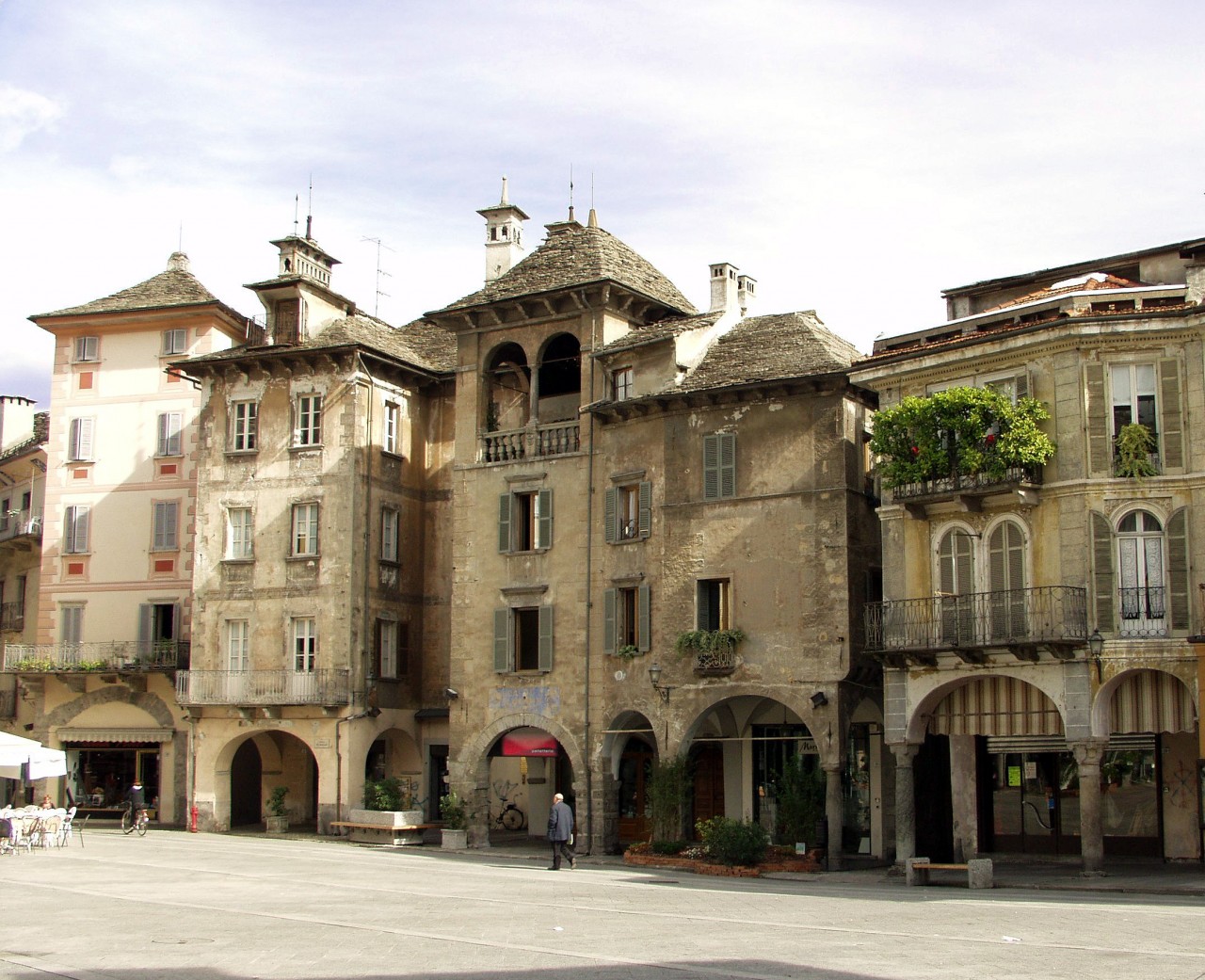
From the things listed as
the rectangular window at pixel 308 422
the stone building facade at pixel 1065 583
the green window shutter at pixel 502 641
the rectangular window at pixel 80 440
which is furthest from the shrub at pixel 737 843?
the rectangular window at pixel 80 440

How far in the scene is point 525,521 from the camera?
41.3m

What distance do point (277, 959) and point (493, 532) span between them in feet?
76.7

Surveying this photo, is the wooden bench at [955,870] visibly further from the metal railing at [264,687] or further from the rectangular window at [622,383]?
the metal railing at [264,687]

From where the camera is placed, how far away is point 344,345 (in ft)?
145

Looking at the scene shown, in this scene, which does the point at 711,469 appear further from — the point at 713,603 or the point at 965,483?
the point at 965,483

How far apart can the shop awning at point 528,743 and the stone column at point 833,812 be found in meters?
8.77

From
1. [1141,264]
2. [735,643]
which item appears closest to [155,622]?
[735,643]

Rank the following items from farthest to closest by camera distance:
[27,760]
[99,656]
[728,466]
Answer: [99,656] → [728,466] → [27,760]

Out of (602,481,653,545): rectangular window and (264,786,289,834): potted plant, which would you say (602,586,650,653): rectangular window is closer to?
(602,481,653,545): rectangular window

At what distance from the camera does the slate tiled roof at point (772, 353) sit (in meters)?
36.5

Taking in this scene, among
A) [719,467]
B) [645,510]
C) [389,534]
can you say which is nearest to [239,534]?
[389,534]

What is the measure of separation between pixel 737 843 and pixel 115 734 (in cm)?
2420

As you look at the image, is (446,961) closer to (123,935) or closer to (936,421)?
(123,935)

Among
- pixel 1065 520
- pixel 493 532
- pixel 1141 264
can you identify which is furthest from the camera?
pixel 493 532
